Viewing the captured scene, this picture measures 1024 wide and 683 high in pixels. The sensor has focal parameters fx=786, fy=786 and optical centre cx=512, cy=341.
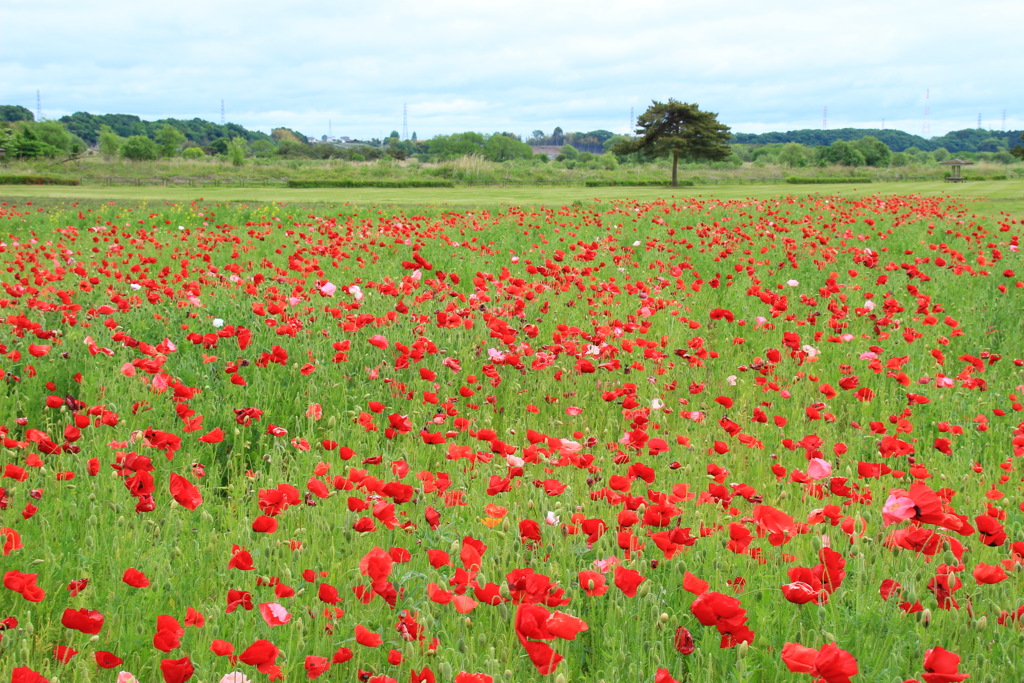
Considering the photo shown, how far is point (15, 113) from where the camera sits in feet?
442

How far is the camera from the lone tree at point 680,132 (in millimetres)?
47781

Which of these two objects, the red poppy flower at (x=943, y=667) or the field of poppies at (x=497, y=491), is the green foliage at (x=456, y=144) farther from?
the red poppy flower at (x=943, y=667)

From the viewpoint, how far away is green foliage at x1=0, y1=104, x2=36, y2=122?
132 m

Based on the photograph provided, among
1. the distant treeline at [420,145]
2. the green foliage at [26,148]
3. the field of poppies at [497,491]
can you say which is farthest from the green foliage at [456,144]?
the field of poppies at [497,491]

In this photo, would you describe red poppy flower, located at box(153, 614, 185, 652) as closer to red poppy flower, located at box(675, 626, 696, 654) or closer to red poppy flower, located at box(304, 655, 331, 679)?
red poppy flower, located at box(304, 655, 331, 679)

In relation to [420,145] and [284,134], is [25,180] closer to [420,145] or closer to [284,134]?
[420,145]

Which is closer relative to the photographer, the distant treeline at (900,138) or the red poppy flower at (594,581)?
the red poppy flower at (594,581)

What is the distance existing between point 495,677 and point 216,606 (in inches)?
28.6

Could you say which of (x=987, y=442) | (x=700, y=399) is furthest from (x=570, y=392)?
(x=987, y=442)

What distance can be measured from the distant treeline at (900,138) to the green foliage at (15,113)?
126 meters

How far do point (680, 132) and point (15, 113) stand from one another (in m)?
131

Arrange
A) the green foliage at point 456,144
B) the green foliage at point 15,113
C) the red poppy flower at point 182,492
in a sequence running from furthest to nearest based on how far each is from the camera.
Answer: the green foliage at point 15,113 → the green foliage at point 456,144 → the red poppy flower at point 182,492

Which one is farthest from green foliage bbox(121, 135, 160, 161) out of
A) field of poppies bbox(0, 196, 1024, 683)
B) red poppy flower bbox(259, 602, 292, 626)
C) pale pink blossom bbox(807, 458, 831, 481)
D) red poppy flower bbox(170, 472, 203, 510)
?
red poppy flower bbox(259, 602, 292, 626)

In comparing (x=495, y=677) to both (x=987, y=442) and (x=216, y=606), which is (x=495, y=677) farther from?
(x=987, y=442)
